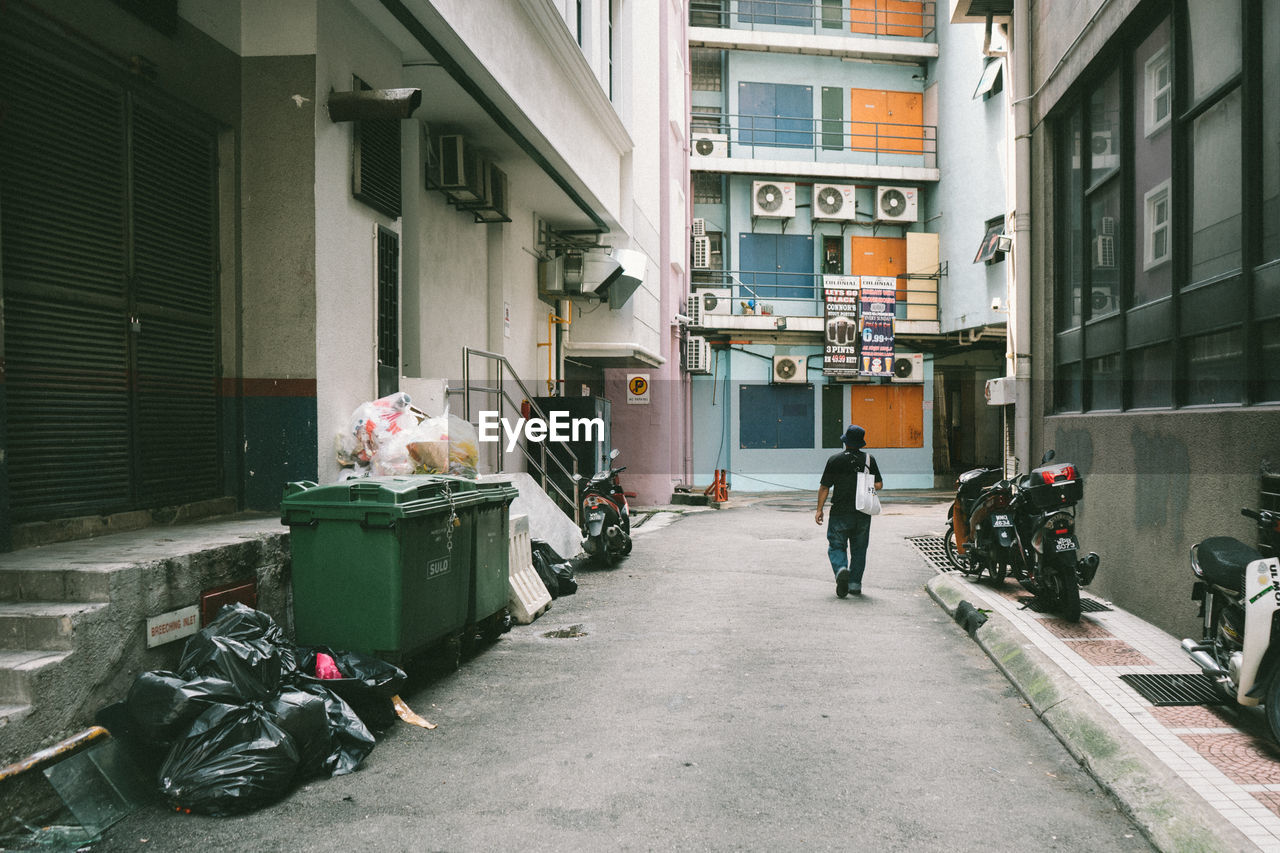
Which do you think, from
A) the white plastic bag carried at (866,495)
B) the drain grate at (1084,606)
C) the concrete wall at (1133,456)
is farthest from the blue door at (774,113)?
the drain grate at (1084,606)

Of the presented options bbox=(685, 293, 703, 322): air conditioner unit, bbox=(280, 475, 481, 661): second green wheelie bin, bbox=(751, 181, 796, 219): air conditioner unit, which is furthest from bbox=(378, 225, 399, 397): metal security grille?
bbox=(751, 181, 796, 219): air conditioner unit

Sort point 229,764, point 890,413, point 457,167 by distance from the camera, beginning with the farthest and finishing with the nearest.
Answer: point 890,413 → point 457,167 → point 229,764

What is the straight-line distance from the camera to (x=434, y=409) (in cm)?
861

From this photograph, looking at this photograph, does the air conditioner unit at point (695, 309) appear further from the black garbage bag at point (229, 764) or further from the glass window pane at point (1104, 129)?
the black garbage bag at point (229, 764)

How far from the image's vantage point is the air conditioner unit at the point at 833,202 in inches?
1040

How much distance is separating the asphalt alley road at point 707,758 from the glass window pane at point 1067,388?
3073mm

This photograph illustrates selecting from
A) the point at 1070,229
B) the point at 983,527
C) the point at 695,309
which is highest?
the point at 695,309

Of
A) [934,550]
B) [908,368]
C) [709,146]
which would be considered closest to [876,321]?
[908,368]

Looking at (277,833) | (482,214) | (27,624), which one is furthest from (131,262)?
(482,214)

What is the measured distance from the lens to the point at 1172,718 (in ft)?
15.9

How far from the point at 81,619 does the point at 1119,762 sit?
4.68 meters

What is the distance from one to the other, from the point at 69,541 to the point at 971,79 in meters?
24.6

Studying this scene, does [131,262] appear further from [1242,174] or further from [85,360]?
[1242,174]

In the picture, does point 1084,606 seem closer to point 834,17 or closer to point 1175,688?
point 1175,688
